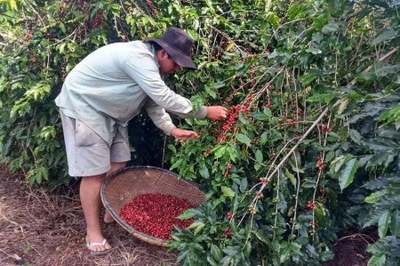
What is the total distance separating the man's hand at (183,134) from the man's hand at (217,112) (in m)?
0.14

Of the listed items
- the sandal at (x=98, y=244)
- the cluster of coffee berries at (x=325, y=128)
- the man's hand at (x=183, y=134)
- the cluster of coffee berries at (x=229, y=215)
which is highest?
the cluster of coffee berries at (x=325, y=128)

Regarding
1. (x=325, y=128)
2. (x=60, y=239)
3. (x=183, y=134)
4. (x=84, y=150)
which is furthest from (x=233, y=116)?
(x=60, y=239)

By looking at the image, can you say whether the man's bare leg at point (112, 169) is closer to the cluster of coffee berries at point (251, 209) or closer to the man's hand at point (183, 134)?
the man's hand at point (183, 134)

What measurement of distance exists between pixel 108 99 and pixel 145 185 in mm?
743

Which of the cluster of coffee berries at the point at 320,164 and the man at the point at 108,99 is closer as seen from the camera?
the cluster of coffee berries at the point at 320,164

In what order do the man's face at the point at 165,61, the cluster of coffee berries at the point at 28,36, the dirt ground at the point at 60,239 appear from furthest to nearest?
the cluster of coffee berries at the point at 28,36, the dirt ground at the point at 60,239, the man's face at the point at 165,61

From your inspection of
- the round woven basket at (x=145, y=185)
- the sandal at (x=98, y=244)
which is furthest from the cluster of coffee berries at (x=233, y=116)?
the sandal at (x=98, y=244)

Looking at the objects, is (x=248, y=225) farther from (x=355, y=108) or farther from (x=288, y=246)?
(x=355, y=108)

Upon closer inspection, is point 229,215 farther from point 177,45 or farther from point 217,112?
point 177,45

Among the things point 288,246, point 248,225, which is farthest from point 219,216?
point 288,246

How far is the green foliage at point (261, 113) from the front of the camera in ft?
5.43

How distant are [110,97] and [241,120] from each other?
728 millimetres

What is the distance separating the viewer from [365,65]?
72.5 inches

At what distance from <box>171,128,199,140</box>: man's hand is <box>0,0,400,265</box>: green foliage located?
41mm
